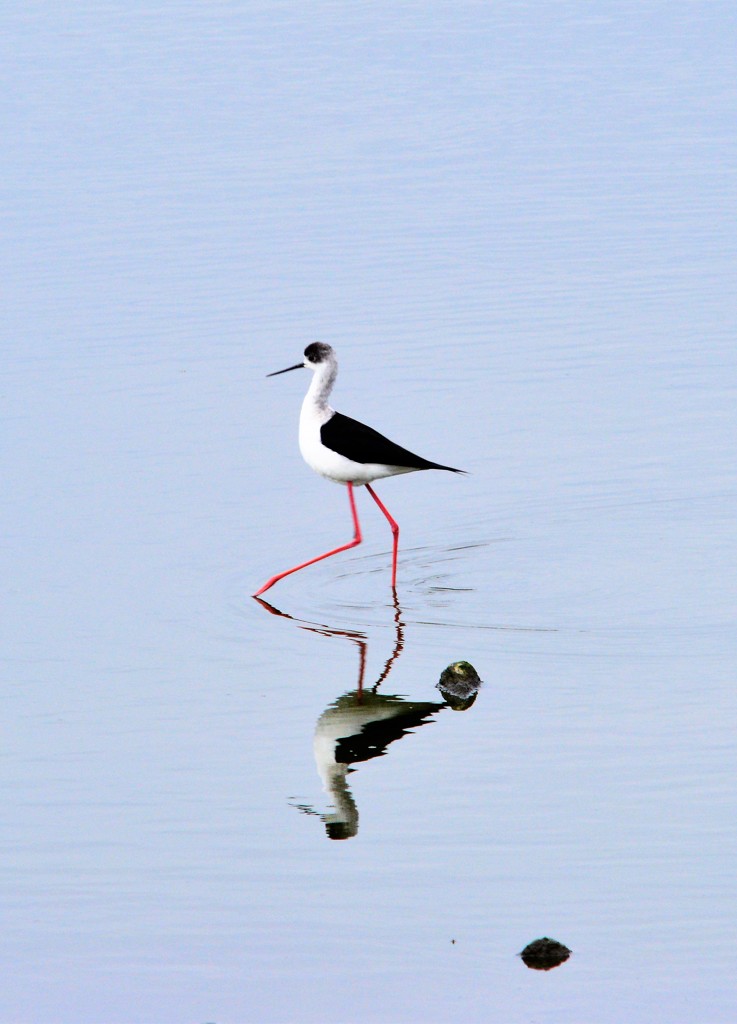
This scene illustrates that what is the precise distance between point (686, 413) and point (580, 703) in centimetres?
495

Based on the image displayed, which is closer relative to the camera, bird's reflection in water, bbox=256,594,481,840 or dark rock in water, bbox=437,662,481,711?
bird's reflection in water, bbox=256,594,481,840

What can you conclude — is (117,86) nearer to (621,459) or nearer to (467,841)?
(621,459)

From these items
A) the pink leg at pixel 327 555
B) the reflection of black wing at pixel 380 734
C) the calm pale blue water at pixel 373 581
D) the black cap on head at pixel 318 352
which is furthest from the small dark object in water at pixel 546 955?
the black cap on head at pixel 318 352

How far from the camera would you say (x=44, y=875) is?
6.37 m

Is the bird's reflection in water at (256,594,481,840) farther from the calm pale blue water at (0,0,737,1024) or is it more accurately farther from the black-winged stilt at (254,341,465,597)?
the black-winged stilt at (254,341,465,597)

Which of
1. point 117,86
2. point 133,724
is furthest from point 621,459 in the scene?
point 117,86

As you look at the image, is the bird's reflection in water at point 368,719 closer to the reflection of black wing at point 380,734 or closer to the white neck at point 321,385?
the reflection of black wing at point 380,734

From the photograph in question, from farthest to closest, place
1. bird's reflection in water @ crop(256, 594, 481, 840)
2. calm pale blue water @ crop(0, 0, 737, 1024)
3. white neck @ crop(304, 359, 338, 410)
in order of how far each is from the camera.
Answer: white neck @ crop(304, 359, 338, 410) → bird's reflection in water @ crop(256, 594, 481, 840) → calm pale blue water @ crop(0, 0, 737, 1024)

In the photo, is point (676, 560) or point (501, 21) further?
point (501, 21)

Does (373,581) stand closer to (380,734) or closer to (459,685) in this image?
(459,685)

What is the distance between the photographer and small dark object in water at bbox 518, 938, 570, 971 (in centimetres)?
552

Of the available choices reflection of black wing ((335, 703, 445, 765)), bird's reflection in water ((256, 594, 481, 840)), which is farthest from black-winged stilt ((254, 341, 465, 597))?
reflection of black wing ((335, 703, 445, 765))

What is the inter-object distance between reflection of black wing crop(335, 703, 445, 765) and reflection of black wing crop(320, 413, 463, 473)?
200cm

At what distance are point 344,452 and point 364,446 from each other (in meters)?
0.12
